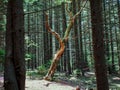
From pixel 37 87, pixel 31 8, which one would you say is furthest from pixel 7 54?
pixel 31 8

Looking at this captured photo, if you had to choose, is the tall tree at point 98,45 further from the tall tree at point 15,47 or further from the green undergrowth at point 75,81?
the green undergrowth at point 75,81

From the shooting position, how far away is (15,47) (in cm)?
435

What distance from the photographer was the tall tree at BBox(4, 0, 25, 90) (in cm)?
435

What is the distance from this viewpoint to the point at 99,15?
205 inches

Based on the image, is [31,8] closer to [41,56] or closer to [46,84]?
[41,56]

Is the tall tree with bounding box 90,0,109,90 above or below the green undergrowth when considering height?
above

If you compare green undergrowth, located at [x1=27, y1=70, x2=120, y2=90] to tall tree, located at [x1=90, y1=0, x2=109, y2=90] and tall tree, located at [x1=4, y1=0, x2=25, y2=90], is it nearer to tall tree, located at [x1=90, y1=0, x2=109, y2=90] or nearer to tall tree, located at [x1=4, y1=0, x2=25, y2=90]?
tall tree, located at [x1=90, y1=0, x2=109, y2=90]

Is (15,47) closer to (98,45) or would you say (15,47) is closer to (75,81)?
(98,45)

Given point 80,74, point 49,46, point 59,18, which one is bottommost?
point 80,74

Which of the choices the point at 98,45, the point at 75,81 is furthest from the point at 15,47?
the point at 75,81

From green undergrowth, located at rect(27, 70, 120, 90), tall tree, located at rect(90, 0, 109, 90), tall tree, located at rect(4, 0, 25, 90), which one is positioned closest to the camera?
tall tree, located at rect(4, 0, 25, 90)

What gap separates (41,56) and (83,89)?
75.2 feet

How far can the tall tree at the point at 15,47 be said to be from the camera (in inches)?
171

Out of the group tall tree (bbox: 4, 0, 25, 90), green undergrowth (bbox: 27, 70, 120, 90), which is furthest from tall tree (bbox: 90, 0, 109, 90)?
green undergrowth (bbox: 27, 70, 120, 90)
